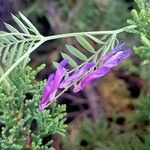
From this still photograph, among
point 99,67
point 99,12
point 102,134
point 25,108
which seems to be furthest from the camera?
point 99,12

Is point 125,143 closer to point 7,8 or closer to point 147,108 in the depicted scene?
point 147,108

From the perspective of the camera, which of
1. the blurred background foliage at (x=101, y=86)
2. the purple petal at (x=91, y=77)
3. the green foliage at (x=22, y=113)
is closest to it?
the purple petal at (x=91, y=77)

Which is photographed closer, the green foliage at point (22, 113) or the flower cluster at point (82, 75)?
the flower cluster at point (82, 75)

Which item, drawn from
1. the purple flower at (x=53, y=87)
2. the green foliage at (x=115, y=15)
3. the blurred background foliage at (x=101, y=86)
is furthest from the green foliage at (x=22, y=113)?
the green foliage at (x=115, y=15)

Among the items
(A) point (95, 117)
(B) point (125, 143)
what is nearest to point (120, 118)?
(A) point (95, 117)

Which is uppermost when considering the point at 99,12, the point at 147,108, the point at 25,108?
Result: the point at 25,108

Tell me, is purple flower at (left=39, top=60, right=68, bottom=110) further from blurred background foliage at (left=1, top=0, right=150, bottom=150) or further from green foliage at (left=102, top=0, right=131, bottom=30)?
green foliage at (left=102, top=0, right=131, bottom=30)

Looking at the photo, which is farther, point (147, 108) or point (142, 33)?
point (147, 108)

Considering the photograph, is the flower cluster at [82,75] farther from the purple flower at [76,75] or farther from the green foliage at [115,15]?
the green foliage at [115,15]

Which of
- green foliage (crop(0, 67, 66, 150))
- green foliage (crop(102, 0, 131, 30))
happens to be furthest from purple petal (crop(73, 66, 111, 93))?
green foliage (crop(102, 0, 131, 30))

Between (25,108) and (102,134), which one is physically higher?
(25,108)
